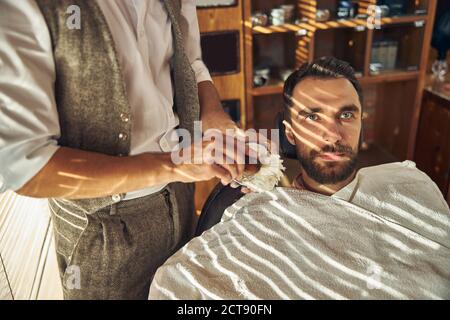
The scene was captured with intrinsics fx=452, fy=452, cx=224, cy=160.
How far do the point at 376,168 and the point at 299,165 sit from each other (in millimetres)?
291

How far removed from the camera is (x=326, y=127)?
1.26 meters

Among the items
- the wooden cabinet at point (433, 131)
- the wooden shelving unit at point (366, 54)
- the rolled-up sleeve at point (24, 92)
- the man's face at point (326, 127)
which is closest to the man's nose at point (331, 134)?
the man's face at point (326, 127)

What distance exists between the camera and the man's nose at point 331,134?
49.5 inches

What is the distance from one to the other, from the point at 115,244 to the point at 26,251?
47 centimetres

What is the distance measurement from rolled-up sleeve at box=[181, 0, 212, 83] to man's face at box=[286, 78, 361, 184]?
0.95 feet

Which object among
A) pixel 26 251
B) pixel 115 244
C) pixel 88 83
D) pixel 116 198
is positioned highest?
pixel 88 83

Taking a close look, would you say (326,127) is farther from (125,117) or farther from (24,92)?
(24,92)

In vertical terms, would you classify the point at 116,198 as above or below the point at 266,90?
above

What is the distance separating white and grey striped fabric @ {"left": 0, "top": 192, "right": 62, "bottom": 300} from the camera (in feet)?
4.00

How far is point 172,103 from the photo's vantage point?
1.18 m

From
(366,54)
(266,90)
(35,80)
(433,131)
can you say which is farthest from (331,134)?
(433,131)

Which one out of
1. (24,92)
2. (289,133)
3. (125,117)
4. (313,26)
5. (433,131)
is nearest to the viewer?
(24,92)

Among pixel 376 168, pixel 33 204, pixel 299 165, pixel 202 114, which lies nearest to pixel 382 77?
pixel 376 168

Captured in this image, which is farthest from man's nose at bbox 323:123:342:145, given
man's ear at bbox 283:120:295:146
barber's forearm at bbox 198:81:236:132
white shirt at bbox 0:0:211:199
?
white shirt at bbox 0:0:211:199
